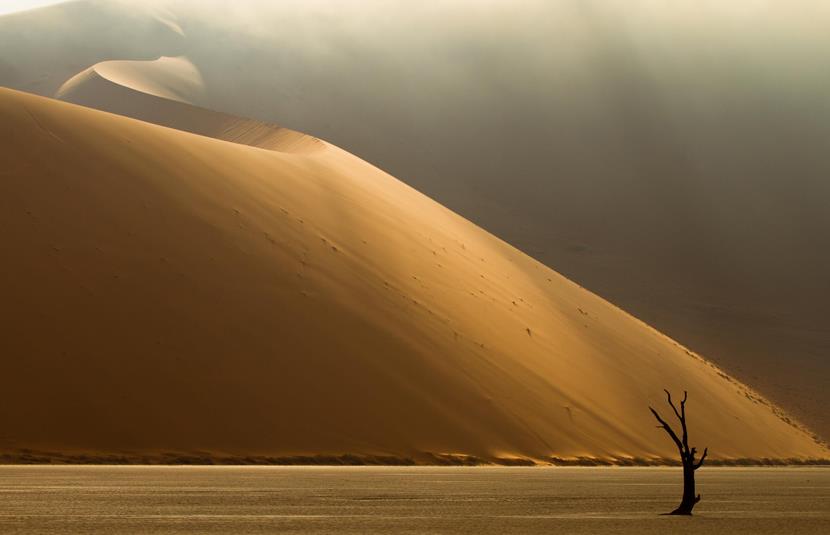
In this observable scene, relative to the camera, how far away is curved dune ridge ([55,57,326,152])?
5980 centimetres

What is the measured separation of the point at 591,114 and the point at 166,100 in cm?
3079

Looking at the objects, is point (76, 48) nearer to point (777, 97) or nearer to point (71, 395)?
point (777, 97)

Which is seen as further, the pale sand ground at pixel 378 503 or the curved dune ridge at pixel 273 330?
the curved dune ridge at pixel 273 330

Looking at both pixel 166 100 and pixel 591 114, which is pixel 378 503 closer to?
pixel 166 100

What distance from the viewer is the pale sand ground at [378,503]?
14.7 metres

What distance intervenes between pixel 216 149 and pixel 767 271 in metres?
39.6

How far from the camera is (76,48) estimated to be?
359 feet

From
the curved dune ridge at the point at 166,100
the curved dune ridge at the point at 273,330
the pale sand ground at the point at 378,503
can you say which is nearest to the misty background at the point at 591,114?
the curved dune ridge at the point at 166,100

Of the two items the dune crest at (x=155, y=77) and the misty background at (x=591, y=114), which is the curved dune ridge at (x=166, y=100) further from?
the misty background at (x=591, y=114)

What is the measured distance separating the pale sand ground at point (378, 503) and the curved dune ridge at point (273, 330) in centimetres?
530

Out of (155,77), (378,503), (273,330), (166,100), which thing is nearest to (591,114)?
(155,77)

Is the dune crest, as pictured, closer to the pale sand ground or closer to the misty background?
the misty background

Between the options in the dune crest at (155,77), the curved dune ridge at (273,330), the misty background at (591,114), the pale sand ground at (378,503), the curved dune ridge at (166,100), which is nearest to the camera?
the pale sand ground at (378,503)

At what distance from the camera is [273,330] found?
122ft
